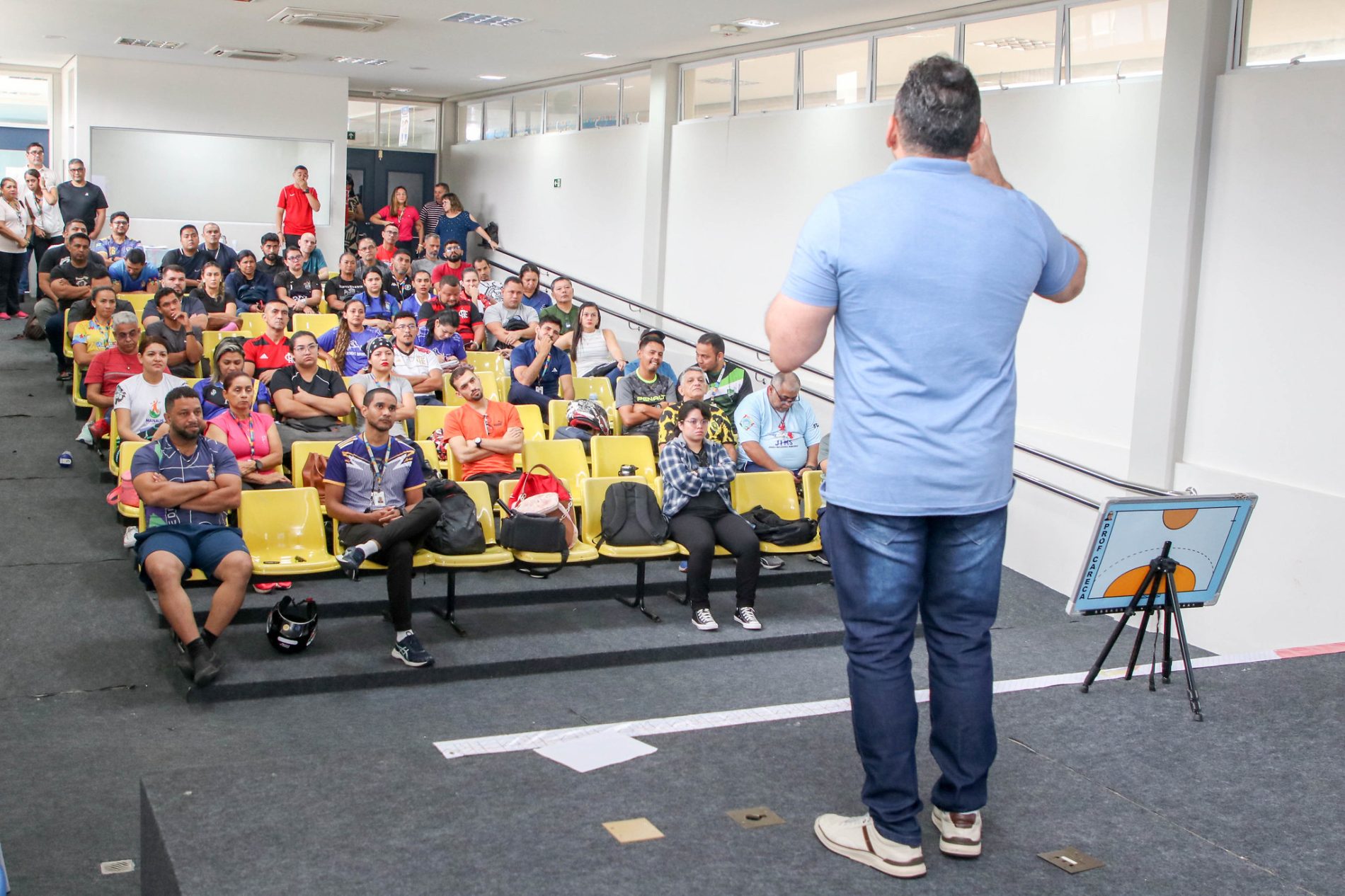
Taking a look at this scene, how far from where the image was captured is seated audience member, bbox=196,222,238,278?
10.8 metres

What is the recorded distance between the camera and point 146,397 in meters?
6.54

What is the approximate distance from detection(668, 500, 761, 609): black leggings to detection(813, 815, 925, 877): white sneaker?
12.6ft

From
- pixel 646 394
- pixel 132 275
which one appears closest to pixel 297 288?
pixel 132 275

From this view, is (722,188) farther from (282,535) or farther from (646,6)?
(282,535)

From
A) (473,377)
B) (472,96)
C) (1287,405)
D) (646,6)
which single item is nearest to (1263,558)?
(1287,405)

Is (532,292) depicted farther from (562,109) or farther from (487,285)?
(562,109)

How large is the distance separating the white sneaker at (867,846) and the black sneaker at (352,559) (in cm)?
338

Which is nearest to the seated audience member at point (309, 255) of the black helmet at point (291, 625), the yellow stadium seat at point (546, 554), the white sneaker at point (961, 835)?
the yellow stadium seat at point (546, 554)

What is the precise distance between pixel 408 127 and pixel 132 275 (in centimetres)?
761

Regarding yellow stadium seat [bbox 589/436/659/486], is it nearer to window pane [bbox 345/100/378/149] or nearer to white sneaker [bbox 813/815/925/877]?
white sneaker [bbox 813/815/925/877]

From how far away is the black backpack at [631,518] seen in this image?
5992mm

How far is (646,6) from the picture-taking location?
8.91m

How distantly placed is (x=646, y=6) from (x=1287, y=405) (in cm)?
531

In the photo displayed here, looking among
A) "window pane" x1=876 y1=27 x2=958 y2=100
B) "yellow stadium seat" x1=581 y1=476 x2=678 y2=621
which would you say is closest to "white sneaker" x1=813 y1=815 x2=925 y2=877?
"yellow stadium seat" x1=581 y1=476 x2=678 y2=621
